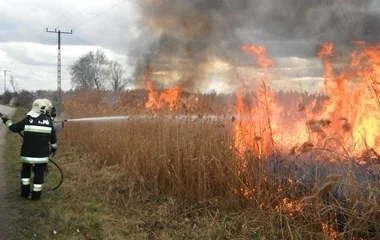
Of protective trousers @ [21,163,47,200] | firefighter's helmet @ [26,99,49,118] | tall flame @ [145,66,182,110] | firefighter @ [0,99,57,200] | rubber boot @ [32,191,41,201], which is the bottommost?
rubber boot @ [32,191,41,201]

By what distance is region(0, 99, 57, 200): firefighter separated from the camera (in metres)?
6.72

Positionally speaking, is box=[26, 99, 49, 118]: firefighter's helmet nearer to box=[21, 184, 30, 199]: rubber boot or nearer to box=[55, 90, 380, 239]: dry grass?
box=[21, 184, 30, 199]: rubber boot

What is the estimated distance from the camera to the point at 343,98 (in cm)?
798

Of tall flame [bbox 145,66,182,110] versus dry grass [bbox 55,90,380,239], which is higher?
tall flame [bbox 145,66,182,110]

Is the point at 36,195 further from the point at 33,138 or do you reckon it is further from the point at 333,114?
the point at 333,114

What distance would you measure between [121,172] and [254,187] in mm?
3542

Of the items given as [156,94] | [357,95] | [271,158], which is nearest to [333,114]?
[357,95]

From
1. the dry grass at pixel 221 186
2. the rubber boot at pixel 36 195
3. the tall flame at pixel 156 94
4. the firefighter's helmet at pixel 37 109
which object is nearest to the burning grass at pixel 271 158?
the dry grass at pixel 221 186

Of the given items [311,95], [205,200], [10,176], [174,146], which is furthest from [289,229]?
[10,176]

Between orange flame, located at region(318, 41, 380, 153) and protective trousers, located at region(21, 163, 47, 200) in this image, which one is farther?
orange flame, located at region(318, 41, 380, 153)

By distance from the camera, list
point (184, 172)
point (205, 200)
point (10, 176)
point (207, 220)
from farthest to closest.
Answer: point (10, 176) < point (184, 172) < point (205, 200) < point (207, 220)

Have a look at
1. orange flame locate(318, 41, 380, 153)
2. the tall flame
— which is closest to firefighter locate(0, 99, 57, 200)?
orange flame locate(318, 41, 380, 153)

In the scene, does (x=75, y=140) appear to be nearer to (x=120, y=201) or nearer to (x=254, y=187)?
(x=120, y=201)

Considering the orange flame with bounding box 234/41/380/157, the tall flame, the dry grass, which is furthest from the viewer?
the tall flame
